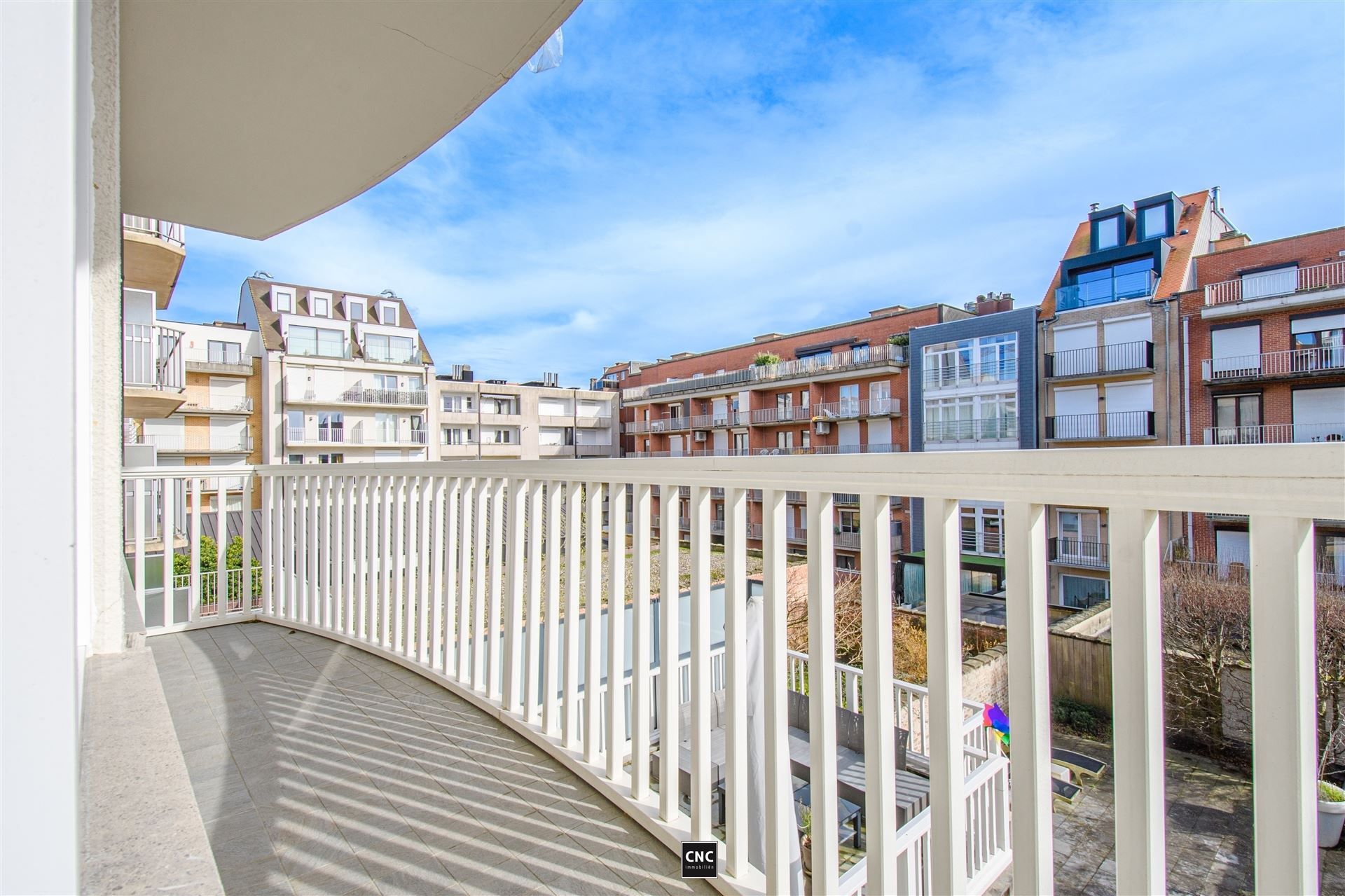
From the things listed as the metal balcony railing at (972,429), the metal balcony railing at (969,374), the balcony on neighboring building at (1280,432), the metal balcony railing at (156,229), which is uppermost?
the metal balcony railing at (969,374)

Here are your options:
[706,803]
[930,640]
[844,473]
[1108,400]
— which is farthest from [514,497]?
[1108,400]

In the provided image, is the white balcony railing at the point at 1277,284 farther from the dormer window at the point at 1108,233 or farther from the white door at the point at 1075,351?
the dormer window at the point at 1108,233

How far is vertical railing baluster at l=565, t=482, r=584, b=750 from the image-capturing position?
5.41ft

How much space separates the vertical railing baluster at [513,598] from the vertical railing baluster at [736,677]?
34.3 inches

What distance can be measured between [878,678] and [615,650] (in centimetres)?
80

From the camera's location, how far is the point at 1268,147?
11445 mm

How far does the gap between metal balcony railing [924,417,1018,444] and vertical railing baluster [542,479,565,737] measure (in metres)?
18.9

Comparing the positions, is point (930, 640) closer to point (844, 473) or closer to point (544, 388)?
point (844, 473)

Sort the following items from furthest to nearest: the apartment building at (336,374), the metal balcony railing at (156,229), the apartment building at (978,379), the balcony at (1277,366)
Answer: the apartment building at (336,374)
the apartment building at (978,379)
the balcony at (1277,366)
the metal balcony railing at (156,229)

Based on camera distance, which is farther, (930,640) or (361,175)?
(361,175)

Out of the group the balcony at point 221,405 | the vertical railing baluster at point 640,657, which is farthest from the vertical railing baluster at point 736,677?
the balcony at point 221,405

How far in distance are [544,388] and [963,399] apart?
1857 cm

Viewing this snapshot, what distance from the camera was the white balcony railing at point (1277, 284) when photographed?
13.2 m

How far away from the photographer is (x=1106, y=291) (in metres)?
17.0
